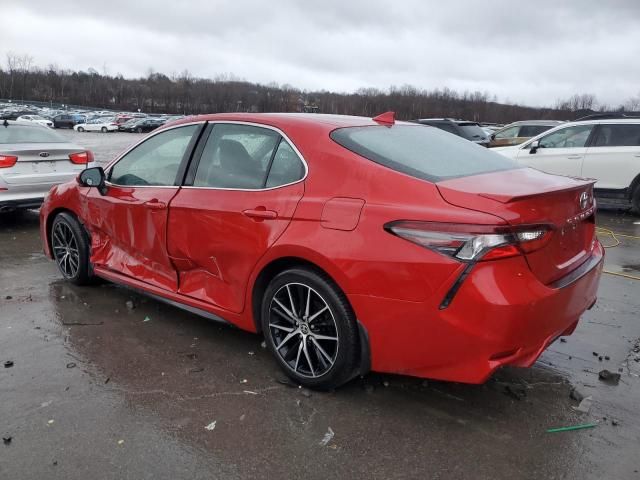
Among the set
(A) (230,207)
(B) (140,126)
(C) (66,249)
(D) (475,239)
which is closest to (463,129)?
(C) (66,249)

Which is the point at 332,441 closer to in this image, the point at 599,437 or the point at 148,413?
the point at 148,413

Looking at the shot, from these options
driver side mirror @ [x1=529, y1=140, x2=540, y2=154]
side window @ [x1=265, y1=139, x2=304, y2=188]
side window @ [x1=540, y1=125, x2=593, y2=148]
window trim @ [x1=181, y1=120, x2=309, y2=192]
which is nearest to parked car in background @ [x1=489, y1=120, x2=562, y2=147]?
driver side mirror @ [x1=529, y1=140, x2=540, y2=154]

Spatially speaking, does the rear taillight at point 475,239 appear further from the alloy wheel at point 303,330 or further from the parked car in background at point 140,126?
the parked car in background at point 140,126

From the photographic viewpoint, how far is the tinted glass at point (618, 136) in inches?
412

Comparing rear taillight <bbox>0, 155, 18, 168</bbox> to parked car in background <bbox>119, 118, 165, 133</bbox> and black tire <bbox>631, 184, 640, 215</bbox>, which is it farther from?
parked car in background <bbox>119, 118, 165, 133</bbox>

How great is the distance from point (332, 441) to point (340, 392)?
0.51m

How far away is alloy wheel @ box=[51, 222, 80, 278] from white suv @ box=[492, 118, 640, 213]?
8.97 m

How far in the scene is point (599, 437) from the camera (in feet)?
9.91

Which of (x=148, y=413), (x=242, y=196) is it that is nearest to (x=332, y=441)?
(x=148, y=413)

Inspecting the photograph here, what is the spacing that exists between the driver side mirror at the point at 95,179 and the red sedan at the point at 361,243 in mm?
400

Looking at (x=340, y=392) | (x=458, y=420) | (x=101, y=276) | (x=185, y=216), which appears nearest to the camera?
(x=458, y=420)

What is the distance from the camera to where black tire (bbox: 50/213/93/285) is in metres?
5.21

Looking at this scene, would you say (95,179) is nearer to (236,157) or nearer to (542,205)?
→ (236,157)

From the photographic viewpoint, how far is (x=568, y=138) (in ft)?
36.7
